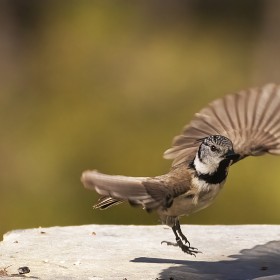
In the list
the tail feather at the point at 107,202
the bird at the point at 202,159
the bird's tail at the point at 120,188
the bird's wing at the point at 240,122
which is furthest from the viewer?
the bird's wing at the point at 240,122

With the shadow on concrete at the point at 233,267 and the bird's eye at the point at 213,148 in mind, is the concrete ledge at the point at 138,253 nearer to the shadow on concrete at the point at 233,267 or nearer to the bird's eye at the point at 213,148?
the shadow on concrete at the point at 233,267

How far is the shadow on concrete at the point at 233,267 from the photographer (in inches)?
237

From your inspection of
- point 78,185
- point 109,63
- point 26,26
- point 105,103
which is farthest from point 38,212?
point 26,26

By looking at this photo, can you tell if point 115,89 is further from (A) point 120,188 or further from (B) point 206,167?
(A) point 120,188

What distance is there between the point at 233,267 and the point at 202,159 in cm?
69

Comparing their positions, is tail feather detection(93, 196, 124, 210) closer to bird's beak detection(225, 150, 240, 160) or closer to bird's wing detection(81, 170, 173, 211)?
bird's wing detection(81, 170, 173, 211)

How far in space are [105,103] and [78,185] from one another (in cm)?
159

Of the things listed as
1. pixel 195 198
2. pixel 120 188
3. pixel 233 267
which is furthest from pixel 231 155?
pixel 120 188

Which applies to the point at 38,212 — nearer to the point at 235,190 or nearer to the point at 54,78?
the point at 235,190

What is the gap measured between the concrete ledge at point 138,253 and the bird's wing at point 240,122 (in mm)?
621

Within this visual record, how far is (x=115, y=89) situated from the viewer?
1231 cm

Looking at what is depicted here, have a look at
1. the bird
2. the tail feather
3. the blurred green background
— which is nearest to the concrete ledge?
the bird

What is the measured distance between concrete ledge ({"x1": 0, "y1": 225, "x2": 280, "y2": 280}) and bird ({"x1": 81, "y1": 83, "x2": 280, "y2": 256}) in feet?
0.54

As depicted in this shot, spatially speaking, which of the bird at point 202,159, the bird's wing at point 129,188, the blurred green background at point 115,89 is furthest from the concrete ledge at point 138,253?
the blurred green background at point 115,89
